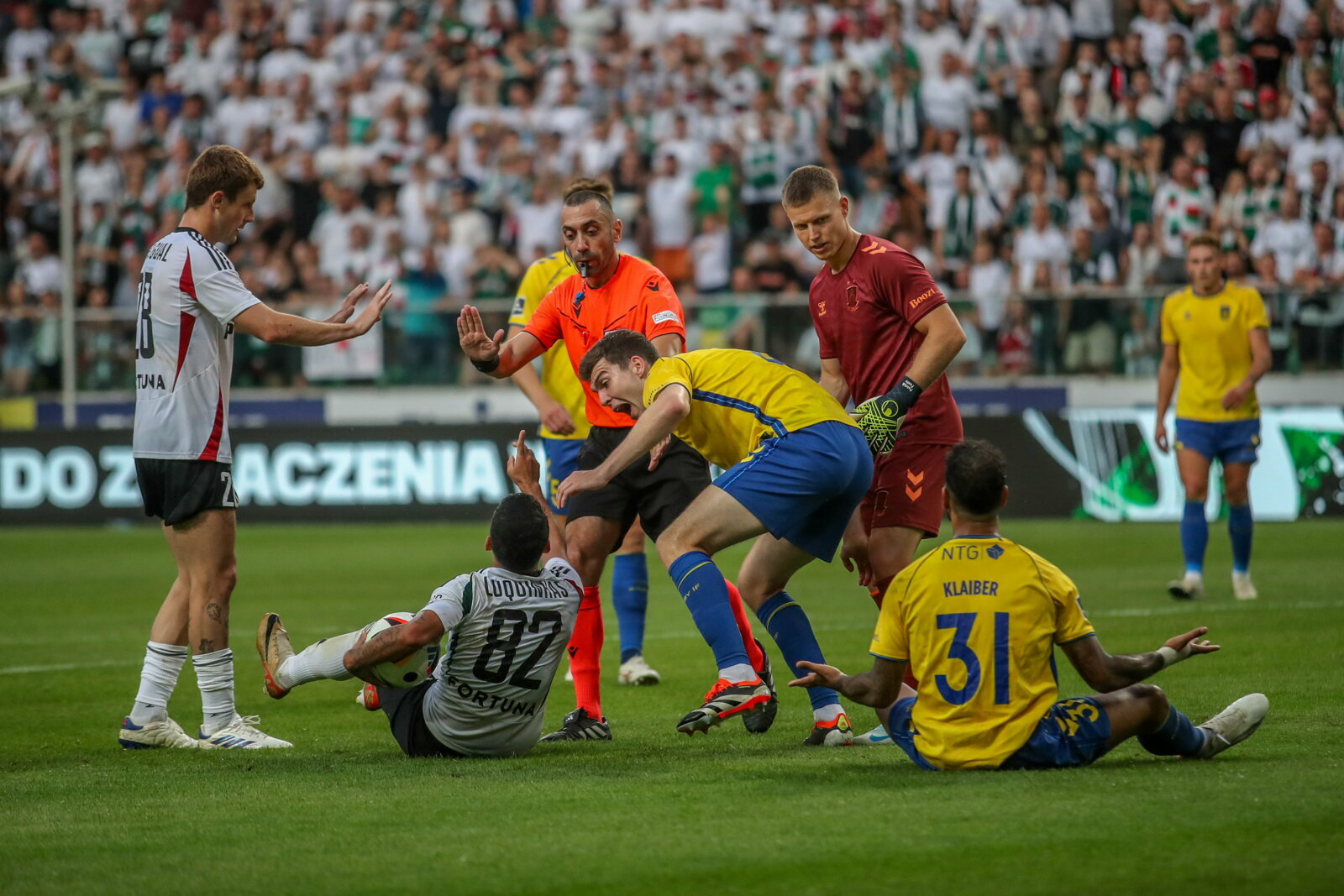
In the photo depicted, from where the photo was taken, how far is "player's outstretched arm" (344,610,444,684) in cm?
574

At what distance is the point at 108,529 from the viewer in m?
19.3

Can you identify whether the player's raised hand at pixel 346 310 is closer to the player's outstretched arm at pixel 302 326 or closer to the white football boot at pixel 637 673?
the player's outstretched arm at pixel 302 326

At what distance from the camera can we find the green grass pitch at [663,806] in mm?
4141

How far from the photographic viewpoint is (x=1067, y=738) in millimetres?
5234

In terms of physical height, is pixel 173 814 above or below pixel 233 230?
below

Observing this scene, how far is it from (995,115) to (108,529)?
40.7 ft

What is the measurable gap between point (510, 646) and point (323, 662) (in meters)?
0.75

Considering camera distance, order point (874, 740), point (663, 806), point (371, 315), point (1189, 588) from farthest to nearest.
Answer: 1. point (1189, 588)
2. point (371, 315)
3. point (874, 740)
4. point (663, 806)

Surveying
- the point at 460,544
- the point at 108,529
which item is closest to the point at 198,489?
the point at 460,544

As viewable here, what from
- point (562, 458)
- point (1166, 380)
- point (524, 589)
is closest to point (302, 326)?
point (524, 589)

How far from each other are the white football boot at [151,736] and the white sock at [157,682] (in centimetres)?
2

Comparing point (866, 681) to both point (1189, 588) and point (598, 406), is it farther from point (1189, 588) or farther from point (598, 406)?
point (1189, 588)

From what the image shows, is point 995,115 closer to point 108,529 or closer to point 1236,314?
point 1236,314

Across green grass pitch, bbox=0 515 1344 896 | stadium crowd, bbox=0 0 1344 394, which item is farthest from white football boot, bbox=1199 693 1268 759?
stadium crowd, bbox=0 0 1344 394
